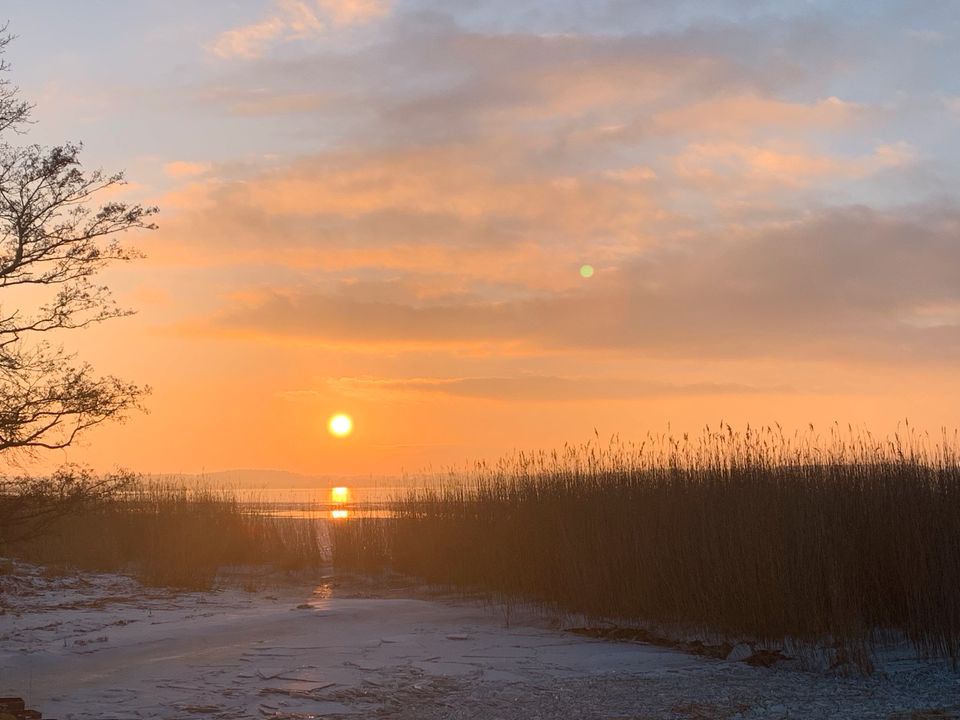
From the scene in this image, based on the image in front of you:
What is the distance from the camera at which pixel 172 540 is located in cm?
1812

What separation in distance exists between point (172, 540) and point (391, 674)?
1156 cm

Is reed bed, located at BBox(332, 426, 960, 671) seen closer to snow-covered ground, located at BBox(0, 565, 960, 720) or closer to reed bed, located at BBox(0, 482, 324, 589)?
snow-covered ground, located at BBox(0, 565, 960, 720)

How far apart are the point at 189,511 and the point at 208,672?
12.5 m

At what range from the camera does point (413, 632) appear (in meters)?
9.84

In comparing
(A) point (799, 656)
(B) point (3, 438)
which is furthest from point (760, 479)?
(B) point (3, 438)

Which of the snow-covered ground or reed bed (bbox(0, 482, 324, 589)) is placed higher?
reed bed (bbox(0, 482, 324, 589))

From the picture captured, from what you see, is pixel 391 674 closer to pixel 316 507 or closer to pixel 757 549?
pixel 757 549

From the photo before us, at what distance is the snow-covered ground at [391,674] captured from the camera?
680 centimetres

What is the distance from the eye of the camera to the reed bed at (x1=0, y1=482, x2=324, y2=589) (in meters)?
17.2

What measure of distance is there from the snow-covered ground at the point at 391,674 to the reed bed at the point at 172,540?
234 inches

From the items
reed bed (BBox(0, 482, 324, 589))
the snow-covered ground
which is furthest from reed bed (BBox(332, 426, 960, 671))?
reed bed (BBox(0, 482, 324, 589))

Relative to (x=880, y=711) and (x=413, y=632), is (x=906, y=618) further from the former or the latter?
(x=413, y=632)

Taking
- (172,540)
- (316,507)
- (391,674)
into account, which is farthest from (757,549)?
(316,507)

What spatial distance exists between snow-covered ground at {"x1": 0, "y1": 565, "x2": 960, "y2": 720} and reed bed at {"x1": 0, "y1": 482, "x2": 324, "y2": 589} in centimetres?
595
